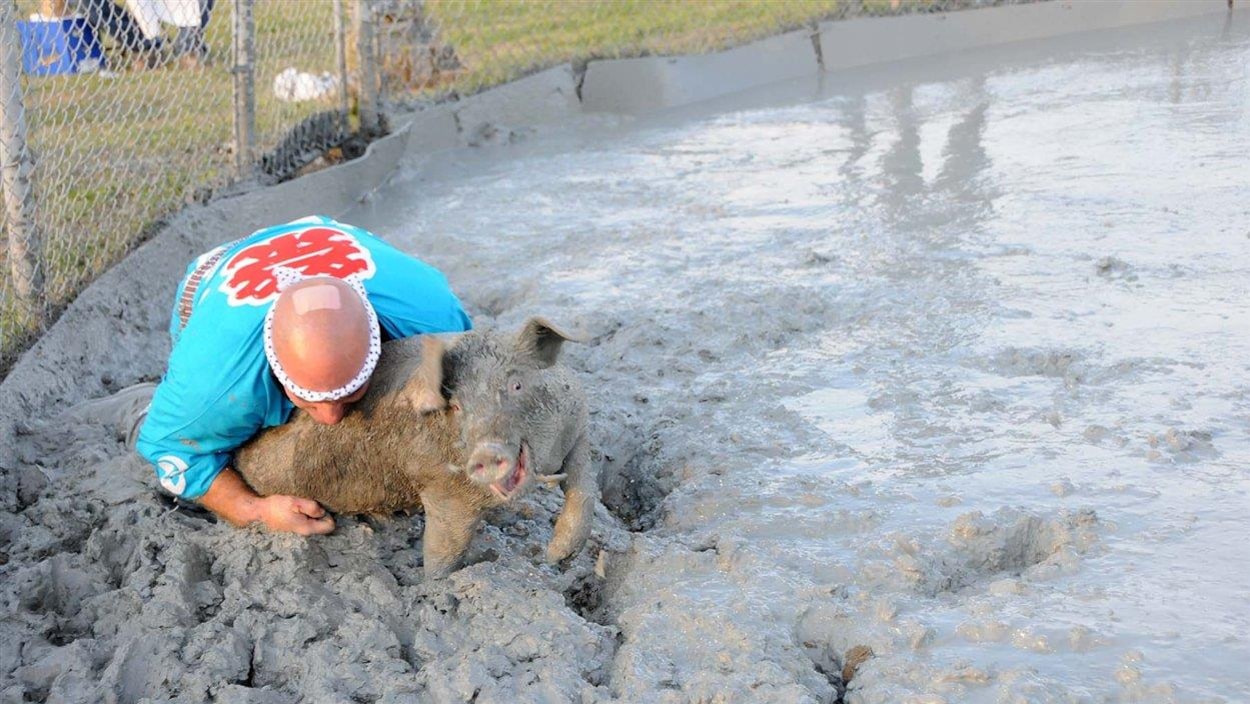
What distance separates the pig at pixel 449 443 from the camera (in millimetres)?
3088

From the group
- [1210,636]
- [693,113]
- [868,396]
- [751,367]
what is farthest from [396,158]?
[1210,636]

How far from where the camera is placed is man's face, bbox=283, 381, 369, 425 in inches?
132

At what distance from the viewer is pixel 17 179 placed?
188 inches

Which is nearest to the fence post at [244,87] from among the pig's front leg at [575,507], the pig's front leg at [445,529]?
the pig's front leg at [445,529]

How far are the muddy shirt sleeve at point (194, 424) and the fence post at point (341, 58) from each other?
14.4 feet

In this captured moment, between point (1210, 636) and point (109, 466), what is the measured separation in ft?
11.0

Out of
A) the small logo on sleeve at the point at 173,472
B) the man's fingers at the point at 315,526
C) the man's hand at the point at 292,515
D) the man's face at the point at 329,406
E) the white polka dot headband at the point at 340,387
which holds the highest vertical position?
the white polka dot headband at the point at 340,387

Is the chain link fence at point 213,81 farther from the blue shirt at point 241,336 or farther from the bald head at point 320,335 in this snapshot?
the bald head at point 320,335

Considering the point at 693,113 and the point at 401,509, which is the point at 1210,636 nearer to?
the point at 401,509

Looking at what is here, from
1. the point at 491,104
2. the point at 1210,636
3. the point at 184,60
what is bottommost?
the point at 1210,636

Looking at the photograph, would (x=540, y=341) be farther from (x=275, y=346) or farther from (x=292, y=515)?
(x=292, y=515)

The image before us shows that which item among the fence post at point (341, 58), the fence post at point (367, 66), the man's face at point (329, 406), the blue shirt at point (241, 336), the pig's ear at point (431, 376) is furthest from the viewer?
the fence post at point (367, 66)

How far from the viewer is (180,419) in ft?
11.8

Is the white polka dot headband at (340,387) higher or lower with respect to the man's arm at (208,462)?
higher
